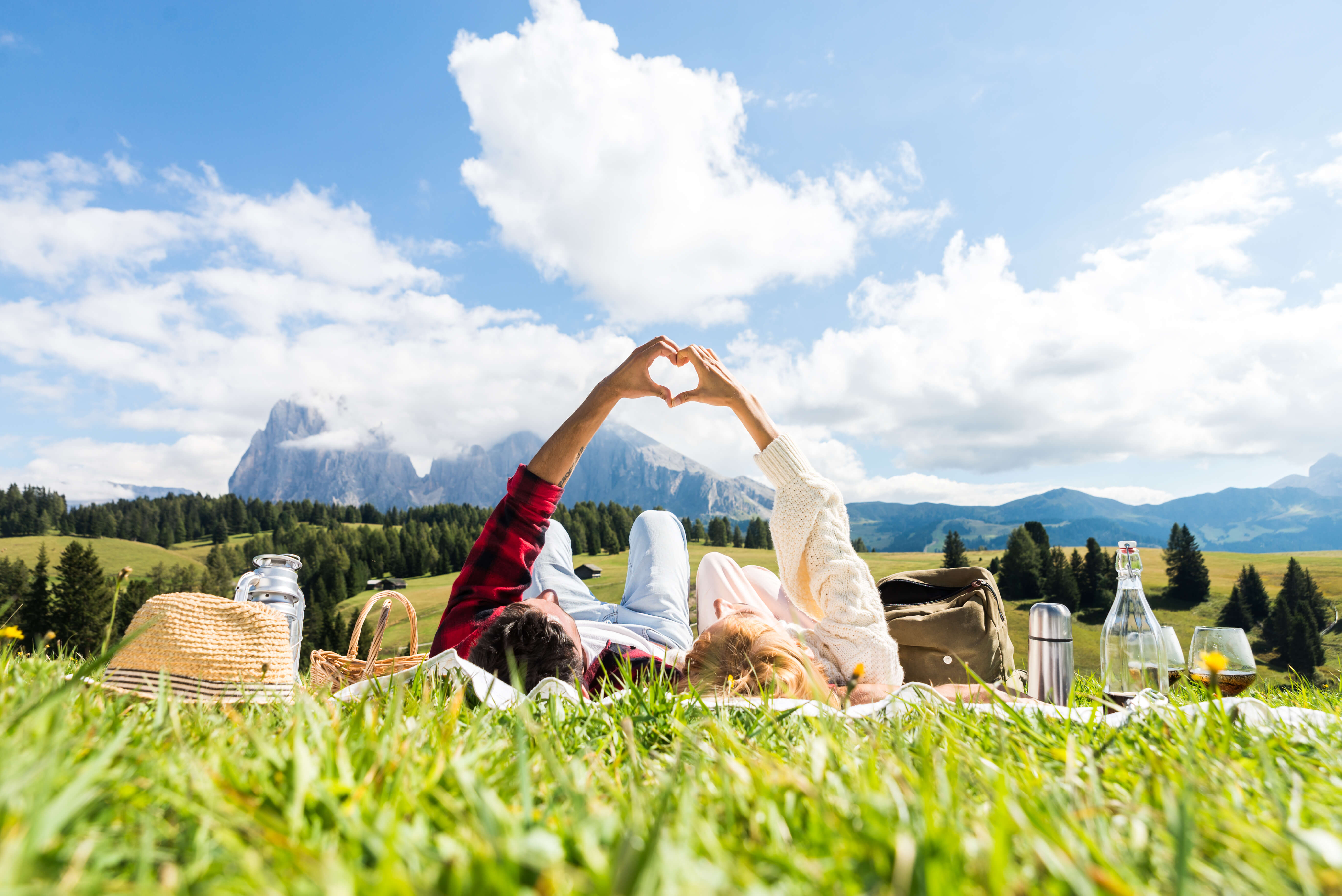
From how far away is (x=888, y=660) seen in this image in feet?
11.4

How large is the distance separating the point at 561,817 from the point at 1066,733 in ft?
3.89

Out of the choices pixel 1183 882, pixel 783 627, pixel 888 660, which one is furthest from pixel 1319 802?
pixel 783 627

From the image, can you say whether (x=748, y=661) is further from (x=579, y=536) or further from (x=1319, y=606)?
(x=579, y=536)

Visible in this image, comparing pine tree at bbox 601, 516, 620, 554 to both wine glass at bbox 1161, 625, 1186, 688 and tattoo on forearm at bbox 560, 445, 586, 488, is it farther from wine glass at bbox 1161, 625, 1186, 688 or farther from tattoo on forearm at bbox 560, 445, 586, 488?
wine glass at bbox 1161, 625, 1186, 688

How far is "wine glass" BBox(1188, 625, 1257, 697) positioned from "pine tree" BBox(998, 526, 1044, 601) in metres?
62.5

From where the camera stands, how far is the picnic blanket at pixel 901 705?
1556 millimetres

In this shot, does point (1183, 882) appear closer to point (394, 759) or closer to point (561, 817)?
point (561, 817)

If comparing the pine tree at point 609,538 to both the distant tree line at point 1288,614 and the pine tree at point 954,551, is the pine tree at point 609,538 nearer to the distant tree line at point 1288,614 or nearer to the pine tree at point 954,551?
the pine tree at point 954,551

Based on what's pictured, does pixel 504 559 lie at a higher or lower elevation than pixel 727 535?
higher

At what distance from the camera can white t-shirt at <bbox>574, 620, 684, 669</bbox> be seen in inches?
156

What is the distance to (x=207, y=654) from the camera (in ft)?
7.00

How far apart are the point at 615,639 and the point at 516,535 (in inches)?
44.0

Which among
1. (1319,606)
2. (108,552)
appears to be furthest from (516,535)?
(108,552)

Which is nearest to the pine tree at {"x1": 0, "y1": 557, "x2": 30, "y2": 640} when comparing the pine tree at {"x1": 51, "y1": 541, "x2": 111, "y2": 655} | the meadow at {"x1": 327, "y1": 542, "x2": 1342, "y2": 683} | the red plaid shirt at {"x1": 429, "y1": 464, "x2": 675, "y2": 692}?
the pine tree at {"x1": 51, "y1": 541, "x2": 111, "y2": 655}
